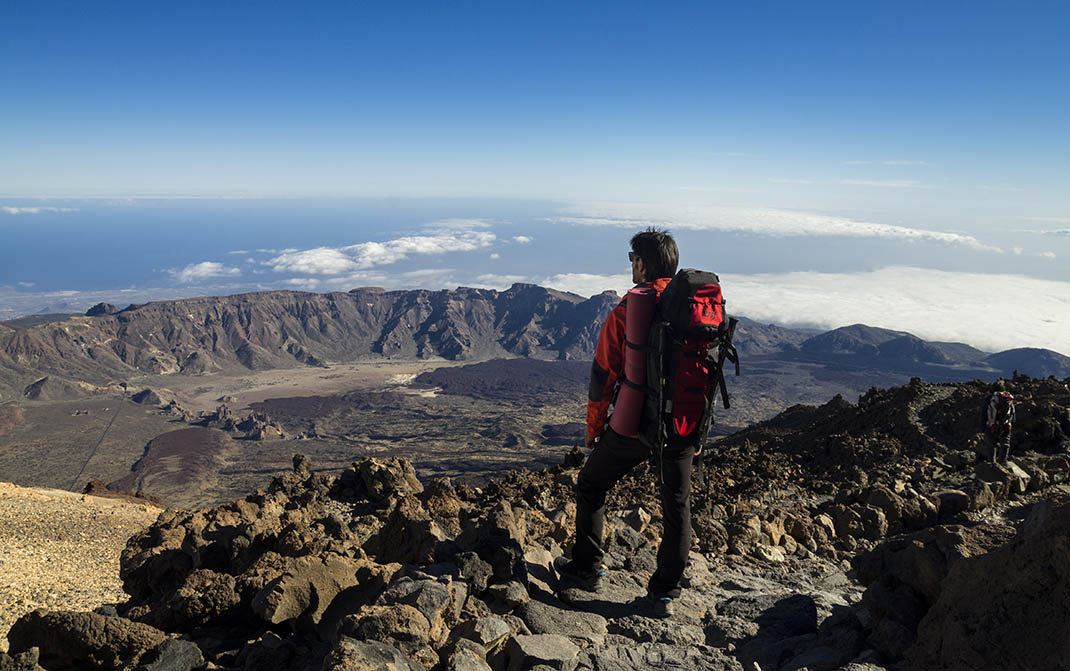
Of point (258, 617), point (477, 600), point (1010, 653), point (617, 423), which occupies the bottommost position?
point (258, 617)

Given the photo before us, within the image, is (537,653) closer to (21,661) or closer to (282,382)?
(21,661)

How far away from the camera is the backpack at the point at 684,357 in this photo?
3992 mm

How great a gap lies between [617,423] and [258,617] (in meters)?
2.93

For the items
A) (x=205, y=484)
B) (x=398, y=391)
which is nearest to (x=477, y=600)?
(x=205, y=484)

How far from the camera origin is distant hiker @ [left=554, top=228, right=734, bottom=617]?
4.18 meters

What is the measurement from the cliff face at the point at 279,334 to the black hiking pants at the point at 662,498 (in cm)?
15181

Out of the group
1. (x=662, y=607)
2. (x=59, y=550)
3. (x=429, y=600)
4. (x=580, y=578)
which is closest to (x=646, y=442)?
(x=662, y=607)

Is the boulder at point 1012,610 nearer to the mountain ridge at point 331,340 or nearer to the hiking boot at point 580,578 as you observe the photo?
the hiking boot at point 580,578

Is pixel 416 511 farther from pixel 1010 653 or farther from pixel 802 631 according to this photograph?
pixel 1010 653

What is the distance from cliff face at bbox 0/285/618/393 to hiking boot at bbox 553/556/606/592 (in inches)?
5967

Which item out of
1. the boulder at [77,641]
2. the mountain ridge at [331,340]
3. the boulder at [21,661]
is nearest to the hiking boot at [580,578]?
the boulder at [77,641]

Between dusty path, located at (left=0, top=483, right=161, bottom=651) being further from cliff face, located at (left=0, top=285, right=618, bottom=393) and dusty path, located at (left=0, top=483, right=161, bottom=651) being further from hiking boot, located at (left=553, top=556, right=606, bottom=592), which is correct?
cliff face, located at (left=0, top=285, right=618, bottom=393)

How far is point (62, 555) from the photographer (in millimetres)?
9664

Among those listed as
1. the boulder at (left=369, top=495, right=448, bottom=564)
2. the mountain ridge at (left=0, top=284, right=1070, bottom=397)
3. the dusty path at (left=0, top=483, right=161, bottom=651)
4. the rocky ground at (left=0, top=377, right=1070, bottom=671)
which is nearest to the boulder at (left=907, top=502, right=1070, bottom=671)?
the rocky ground at (left=0, top=377, right=1070, bottom=671)
